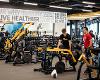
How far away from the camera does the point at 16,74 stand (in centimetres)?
726

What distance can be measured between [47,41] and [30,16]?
519cm

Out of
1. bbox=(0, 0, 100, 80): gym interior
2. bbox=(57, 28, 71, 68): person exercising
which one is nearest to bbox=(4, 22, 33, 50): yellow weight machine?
bbox=(0, 0, 100, 80): gym interior

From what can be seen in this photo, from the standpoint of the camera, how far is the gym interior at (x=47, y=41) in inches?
274

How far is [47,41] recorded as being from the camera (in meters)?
12.2

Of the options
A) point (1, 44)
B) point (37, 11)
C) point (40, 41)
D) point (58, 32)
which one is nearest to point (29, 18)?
point (37, 11)

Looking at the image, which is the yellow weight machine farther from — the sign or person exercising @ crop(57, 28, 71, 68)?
the sign

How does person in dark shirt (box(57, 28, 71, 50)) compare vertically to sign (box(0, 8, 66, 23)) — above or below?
below

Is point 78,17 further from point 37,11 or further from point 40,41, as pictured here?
point 40,41

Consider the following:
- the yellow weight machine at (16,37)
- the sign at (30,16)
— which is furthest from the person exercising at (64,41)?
the sign at (30,16)

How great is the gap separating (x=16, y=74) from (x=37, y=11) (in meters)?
10.6

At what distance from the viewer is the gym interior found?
6.96 m

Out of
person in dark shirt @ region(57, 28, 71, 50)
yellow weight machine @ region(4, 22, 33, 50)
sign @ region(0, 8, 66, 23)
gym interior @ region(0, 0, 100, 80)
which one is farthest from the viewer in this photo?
sign @ region(0, 8, 66, 23)

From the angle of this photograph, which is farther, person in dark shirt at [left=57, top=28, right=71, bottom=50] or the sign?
the sign

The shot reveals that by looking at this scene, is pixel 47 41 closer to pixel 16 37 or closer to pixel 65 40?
pixel 16 37
